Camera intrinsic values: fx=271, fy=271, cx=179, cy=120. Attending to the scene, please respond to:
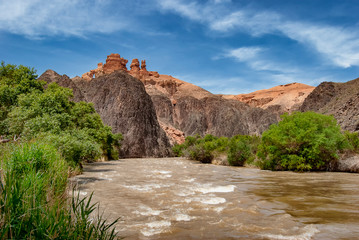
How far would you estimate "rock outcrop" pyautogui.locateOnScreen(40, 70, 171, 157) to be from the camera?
6825cm

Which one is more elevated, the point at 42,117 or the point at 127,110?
the point at 127,110

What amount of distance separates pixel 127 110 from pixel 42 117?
54.3 metres

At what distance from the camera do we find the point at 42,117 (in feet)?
56.2

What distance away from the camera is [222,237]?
5.30m

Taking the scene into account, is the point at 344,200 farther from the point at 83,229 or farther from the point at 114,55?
the point at 114,55

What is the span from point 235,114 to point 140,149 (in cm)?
4963

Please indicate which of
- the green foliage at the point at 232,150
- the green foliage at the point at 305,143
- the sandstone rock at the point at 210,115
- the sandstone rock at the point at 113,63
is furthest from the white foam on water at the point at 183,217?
the sandstone rock at the point at 113,63

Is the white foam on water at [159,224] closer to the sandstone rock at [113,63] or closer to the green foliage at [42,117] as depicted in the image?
the green foliage at [42,117]

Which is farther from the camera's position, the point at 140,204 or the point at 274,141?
the point at 274,141

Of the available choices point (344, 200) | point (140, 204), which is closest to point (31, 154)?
point (140, 204)

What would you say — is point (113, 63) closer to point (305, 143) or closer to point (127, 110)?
point (127, 110)

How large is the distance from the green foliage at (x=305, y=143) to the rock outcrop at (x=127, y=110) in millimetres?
48161

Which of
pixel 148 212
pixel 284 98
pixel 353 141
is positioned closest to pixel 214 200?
pixel 148 212

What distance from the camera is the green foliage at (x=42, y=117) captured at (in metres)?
15.3
